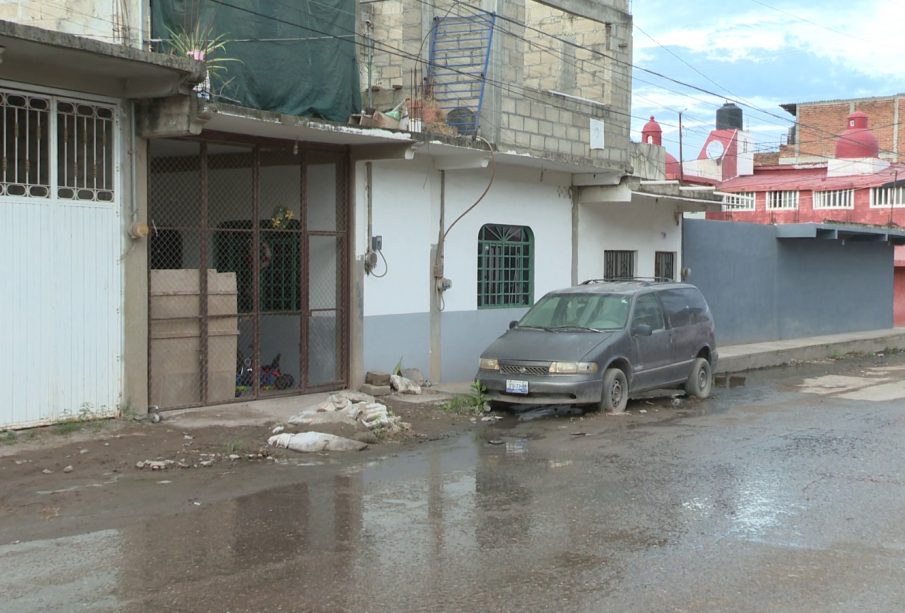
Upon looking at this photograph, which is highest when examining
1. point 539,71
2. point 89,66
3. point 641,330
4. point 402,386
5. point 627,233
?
point 539,71

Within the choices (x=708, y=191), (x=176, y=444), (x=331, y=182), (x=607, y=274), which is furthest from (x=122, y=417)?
Answer: (x=708, y=191)

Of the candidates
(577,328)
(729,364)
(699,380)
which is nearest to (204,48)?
(577,328)

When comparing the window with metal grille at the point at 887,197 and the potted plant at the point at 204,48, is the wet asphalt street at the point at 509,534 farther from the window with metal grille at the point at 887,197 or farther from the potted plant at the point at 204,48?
the window with metal grille at the point at 887,197

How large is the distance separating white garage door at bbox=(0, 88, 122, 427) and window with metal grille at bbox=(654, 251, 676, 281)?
13.4 metres

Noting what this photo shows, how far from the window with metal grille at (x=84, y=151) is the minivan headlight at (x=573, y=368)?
5.75 meters

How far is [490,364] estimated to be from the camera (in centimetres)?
1260

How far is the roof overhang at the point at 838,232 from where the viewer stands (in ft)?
79.0

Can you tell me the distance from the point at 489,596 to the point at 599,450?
16.0ft

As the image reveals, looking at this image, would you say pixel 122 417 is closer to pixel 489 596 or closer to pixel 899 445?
pixel 489 596

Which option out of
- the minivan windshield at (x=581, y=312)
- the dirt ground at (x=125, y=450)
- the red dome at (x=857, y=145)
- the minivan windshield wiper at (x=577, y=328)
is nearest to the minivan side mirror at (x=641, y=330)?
the minivan windshield at (x=581, y=312)

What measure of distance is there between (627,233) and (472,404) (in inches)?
337

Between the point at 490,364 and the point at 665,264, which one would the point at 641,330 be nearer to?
the point at 490,364

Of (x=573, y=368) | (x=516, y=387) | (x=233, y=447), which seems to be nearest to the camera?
(x=233, y=447)

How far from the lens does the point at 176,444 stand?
980 cm
